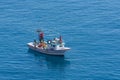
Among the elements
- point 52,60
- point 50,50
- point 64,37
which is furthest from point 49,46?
point 64,37

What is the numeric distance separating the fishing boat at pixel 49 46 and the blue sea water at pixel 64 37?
1194 millimetres

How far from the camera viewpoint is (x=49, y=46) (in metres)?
134

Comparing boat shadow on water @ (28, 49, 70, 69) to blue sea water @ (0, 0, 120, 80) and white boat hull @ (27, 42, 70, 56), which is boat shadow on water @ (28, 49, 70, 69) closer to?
blue sea water @ (0, 0, 120, 80)

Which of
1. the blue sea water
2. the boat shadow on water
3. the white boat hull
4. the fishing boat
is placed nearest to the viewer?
the blue sea water

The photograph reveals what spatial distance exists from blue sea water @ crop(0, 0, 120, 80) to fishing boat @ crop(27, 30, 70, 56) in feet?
3.92

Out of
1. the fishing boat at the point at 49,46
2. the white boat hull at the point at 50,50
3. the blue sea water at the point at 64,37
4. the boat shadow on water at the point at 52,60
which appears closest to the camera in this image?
the blue sea water at the point at 64,37

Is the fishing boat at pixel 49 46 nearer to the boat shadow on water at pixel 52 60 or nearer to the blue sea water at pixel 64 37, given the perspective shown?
the boat shadow on water at pixel 52 60

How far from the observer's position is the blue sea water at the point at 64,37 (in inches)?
4915

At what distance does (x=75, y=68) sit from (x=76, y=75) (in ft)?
13.0

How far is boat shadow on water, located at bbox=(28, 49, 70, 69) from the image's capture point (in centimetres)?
12901

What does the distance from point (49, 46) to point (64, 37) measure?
10617mm

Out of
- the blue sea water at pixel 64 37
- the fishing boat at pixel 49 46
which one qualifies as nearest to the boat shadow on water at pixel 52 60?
the blue sea water at pixel 64 37

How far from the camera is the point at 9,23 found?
15338 centimetres

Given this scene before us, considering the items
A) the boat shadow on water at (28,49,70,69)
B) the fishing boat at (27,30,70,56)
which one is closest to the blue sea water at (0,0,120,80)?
the boat shadow on water at (28,49,70,69)
